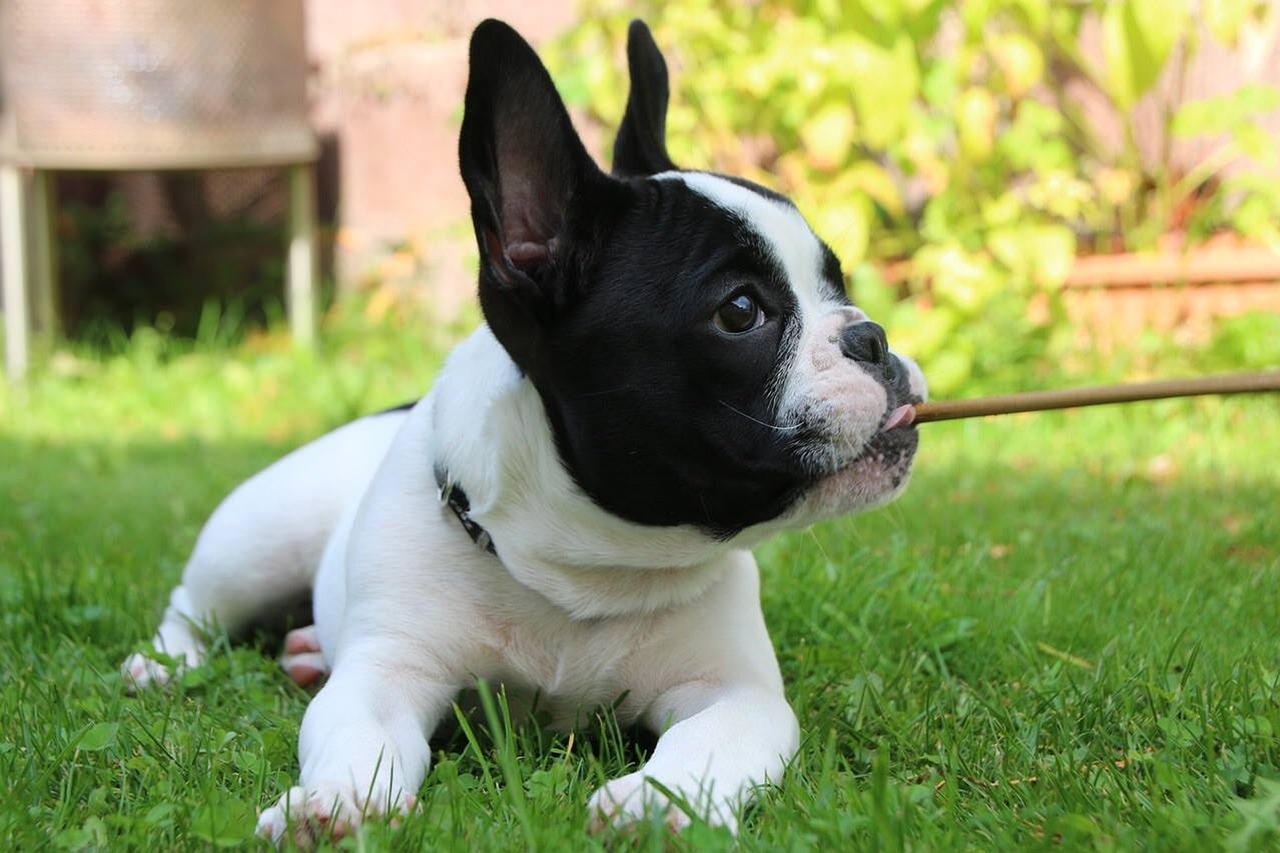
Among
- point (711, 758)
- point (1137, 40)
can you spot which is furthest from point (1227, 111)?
point (711, 758)

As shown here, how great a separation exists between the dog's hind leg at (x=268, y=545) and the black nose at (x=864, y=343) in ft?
3.99

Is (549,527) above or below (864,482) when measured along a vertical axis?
below

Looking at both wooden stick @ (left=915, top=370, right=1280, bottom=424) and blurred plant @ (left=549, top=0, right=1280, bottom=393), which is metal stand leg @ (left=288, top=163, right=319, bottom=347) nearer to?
blurred plant @ (left=549, top=0, right=1280, bottom=393)

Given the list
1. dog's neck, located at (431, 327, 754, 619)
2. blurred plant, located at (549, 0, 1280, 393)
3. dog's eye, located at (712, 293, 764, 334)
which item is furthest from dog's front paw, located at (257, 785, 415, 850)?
blurred plant, located at (549, 0, 1280, 393)

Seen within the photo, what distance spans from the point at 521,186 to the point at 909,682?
1.11 meters

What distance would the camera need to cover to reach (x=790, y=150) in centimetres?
631

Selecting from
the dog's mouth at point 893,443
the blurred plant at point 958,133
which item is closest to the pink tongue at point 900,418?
the dog's mouth at point 893,443

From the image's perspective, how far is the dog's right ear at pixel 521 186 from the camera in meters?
2.17

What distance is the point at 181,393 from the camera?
638 centimetres

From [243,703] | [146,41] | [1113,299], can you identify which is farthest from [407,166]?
[243,703]

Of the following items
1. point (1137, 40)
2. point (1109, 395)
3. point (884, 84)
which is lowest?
point (1109, 395)

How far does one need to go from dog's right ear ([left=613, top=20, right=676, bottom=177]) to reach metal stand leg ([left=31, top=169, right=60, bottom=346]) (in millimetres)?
4811

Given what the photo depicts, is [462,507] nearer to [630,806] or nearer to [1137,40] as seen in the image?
[630,806]

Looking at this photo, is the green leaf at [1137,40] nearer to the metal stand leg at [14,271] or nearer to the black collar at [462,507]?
the black collar at [462,507]
